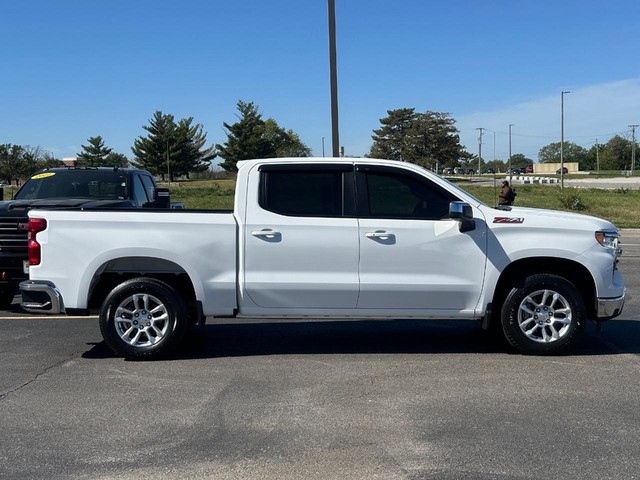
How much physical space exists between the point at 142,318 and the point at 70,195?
4635 millimetres

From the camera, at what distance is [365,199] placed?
260 inches

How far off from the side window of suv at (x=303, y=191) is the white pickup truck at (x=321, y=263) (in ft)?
0.07

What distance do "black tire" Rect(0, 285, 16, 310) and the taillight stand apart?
3366mm

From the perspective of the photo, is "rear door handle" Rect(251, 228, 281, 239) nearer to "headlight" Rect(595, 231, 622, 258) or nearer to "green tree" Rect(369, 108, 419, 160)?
"headlight" Rect(595, 231, 622, 258)

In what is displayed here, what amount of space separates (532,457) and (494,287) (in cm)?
247

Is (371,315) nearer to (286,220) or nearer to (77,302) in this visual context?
(286,220)

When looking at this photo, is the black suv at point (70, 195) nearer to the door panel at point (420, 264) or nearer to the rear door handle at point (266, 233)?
the rear door handle at point (266, 233)

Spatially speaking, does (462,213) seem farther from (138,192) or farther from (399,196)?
(138,192)

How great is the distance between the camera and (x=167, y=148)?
69.0m

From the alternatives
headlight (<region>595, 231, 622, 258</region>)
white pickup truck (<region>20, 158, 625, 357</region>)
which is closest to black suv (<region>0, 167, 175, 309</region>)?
white pickup truck (<region>20, 158, 625, 357</region>)

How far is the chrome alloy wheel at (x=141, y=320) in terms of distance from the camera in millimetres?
6504

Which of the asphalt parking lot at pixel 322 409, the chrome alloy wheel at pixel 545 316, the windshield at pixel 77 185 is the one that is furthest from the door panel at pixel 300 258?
the windshield at pixel 77 185

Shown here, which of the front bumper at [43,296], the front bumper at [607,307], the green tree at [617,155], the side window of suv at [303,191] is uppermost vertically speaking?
the green tree at [617,155]

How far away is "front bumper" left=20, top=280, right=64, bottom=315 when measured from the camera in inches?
255
